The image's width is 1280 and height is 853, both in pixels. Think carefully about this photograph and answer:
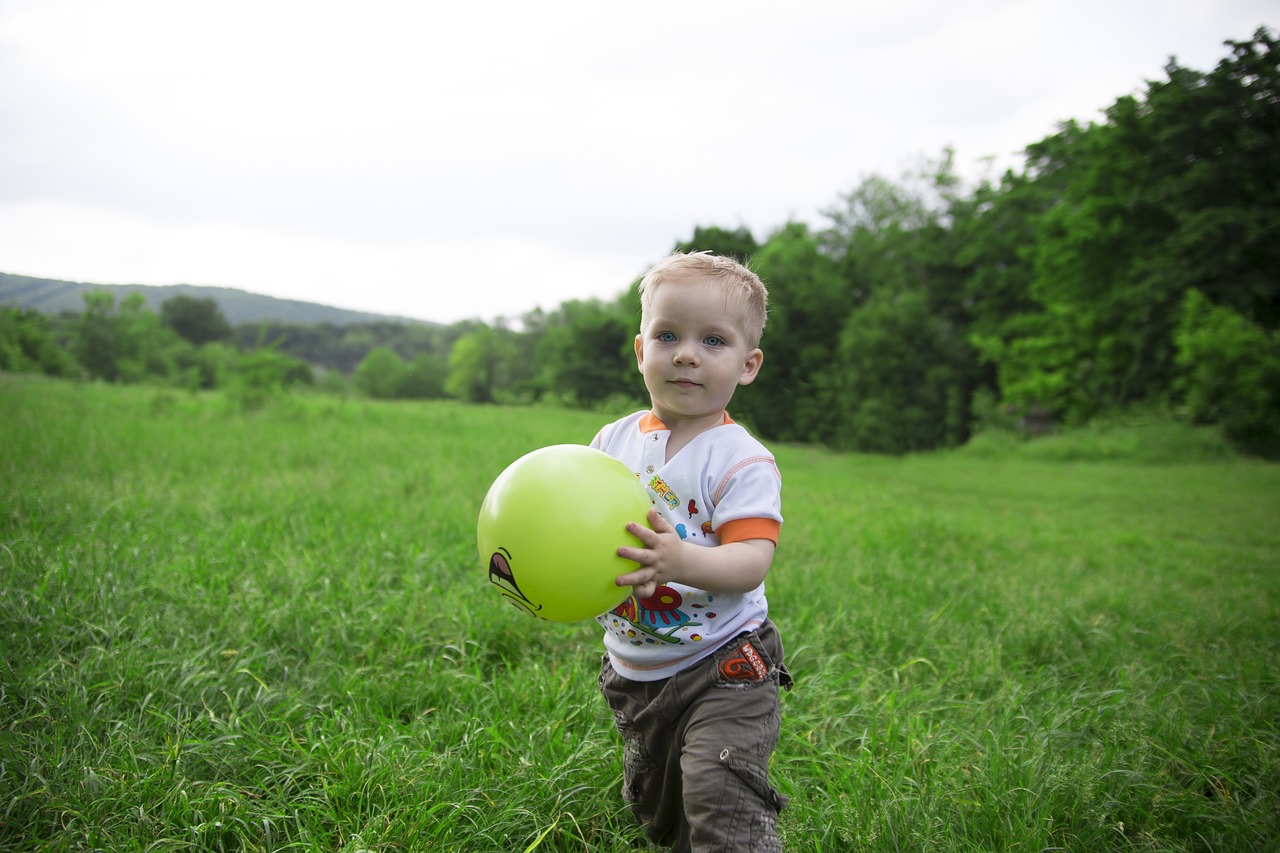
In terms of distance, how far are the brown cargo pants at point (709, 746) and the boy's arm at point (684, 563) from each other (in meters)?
0.30

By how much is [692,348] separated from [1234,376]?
1844 cm

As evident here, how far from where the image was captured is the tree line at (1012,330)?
526 inches

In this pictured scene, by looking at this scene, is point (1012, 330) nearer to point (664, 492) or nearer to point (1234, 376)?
point (1234, 376)

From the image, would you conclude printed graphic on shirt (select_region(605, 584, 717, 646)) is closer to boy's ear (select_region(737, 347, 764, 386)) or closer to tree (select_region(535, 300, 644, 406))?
boy's ear (select_region(737, 347, 764, 386))

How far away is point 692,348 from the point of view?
182cm

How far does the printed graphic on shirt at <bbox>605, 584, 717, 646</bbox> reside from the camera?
6.10 feet

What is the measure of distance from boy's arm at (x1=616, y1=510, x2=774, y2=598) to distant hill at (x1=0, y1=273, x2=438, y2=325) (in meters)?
5.18

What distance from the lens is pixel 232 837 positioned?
2.01 metres

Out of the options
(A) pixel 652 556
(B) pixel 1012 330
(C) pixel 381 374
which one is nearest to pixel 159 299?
(C) pixel 381 374

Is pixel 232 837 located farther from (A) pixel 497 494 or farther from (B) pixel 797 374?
(B) pixel 797 374

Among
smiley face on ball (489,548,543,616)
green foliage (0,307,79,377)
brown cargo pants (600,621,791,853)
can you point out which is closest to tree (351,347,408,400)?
green foliage (0,307,79,377)

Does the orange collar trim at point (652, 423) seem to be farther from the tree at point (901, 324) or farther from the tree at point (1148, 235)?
the tree at point (1148, 235)

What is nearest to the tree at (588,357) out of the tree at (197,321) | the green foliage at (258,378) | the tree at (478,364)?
the tree at (478,364)

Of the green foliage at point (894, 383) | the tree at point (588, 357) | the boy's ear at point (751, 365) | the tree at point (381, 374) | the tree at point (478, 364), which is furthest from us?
the tree at point (588, 357)
